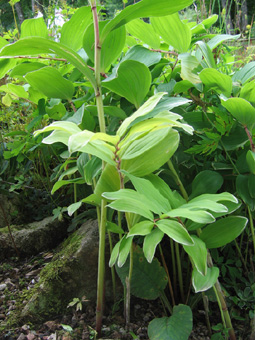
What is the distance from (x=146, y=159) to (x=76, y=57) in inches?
9.2

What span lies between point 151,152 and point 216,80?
0.72ft

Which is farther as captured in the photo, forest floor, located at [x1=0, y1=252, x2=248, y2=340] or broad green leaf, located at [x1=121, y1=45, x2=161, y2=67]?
forest floor, located at [x1=0, y1=252, x2=248, y2=340]

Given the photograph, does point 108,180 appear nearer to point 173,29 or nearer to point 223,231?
point 223,231

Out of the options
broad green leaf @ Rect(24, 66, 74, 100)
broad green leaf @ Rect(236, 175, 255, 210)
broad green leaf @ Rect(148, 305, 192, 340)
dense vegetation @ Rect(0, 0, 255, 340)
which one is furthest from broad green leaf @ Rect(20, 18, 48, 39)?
broad green leaf @ Rect(148, 305, 192, 340)

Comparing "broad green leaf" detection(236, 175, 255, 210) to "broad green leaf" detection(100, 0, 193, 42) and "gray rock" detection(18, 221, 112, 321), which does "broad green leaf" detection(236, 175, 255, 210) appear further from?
"gray rock" detection(18, 221, 112, 321)

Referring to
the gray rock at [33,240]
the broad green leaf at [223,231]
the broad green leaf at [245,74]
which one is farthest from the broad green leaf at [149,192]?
the gray rock at [33,240]

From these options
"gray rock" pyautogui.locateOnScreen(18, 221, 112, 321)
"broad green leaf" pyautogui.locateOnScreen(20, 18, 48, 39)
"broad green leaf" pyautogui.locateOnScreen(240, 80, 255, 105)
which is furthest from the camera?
"gray rock" pyautogui.locateOnScreen(18, 221, 112, 321)

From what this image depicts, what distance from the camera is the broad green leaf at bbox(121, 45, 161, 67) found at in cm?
73

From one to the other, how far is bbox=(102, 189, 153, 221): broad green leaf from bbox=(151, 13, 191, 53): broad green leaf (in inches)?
17.0

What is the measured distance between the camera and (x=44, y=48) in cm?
59

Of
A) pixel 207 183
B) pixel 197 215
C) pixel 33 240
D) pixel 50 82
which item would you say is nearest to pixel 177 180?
pixel 207 183

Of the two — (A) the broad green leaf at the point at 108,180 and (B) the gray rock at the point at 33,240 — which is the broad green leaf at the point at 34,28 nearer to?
(A) the broad green leaf at the point at 108,180

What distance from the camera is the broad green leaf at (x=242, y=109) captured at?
61cm

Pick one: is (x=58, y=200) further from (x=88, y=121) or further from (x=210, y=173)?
(x=210, y=173)
